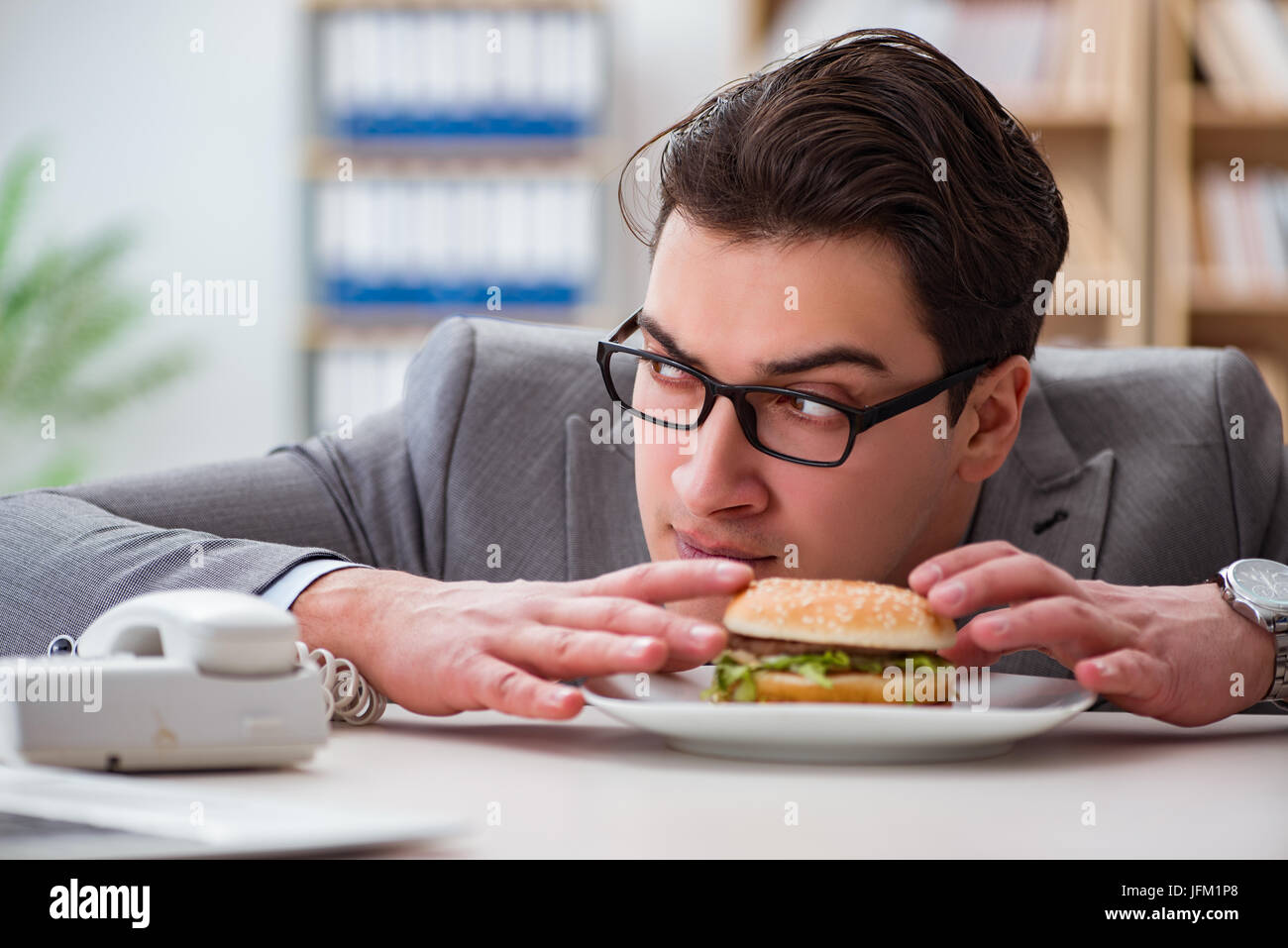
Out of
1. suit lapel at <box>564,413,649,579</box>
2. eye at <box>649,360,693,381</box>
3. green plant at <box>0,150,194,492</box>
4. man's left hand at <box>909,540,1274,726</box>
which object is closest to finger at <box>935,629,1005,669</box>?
man's left hand at <box>909,540,1274,726</box>

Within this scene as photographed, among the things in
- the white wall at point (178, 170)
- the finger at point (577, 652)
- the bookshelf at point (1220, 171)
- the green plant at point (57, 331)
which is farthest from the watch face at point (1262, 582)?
the green plant at point (57, 331)

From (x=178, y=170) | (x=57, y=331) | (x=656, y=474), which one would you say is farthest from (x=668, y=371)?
(x=178, y=170)

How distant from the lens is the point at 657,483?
4.25 ft

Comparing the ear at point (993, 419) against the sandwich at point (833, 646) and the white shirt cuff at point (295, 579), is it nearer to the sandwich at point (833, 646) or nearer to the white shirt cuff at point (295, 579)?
the sandwich at point (833, 646)

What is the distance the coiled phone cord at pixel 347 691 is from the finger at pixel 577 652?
0.13m

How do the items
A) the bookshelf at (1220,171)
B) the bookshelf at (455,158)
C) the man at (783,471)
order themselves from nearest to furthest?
the man at (783,471) → the bookshelf at (1220,171) → the bookshelf at (455,158)

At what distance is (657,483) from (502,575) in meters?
0.44

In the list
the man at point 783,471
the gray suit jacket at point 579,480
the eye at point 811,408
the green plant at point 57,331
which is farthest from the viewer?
the green plant at point 57,331

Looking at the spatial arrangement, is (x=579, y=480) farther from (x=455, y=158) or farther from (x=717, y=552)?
(x=455, y=158)

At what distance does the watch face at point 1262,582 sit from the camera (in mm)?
1145

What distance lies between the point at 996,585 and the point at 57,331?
403 centimetres

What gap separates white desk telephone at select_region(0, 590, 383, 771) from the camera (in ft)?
2.52
